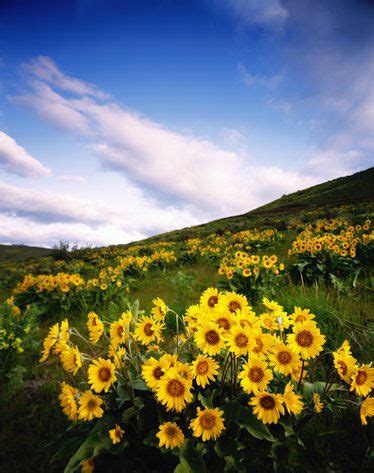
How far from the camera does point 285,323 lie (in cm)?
195

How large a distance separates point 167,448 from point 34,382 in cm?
259

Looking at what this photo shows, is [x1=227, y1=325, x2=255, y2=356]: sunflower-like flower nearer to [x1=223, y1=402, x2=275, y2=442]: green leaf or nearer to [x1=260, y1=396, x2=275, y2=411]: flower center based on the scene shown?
[x1=260, y1=396, x2=275, y2=411]: flower center

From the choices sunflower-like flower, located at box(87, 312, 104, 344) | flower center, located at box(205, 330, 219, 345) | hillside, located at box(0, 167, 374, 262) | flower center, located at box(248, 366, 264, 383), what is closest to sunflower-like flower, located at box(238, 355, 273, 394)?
flower center, located at box(248, 366, 264, 383)

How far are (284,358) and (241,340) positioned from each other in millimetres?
342

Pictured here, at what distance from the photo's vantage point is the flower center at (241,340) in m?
1.54

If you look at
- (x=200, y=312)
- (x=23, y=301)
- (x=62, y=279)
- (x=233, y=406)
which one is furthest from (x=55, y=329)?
(x=23, y=301)

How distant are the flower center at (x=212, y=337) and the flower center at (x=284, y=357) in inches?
16.4

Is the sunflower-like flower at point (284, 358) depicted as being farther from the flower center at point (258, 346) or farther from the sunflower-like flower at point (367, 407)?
the sunflower-like flower at point (367, 407)

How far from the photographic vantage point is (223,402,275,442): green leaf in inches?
61.0

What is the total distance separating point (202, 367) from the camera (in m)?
→ 1.61

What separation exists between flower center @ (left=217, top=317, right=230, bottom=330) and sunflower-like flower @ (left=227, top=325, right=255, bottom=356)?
2.4 inches

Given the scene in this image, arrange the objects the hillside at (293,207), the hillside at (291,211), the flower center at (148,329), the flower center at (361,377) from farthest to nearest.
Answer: the hillside at (293,207), the hillside at (291,211), the flower center at (148,329), the flower center at (361,377)

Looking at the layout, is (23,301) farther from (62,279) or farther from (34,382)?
(34,382)

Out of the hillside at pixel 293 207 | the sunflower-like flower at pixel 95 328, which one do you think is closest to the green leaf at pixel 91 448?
the sunflower-like flower at pixel 95 328
